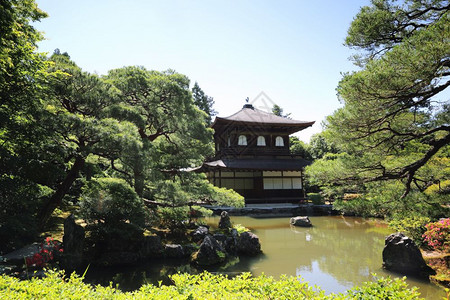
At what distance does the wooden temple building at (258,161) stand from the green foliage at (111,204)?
10.6m

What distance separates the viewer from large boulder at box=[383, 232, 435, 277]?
593 cm

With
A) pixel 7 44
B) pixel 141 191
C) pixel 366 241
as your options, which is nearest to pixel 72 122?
pixel 7 44

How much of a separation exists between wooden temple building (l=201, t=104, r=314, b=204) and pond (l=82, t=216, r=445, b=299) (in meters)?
6.99

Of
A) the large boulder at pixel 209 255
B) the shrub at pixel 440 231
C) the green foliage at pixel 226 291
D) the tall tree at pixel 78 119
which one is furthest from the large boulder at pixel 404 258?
the tall tree at pixel 78 119

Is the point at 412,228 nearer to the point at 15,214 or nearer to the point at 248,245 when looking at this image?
the point at 248,245

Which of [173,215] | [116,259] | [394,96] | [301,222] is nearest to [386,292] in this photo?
[394,96]

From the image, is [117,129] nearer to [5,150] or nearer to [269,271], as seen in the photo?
[5,150]

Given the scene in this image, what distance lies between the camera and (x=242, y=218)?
15.4 meters

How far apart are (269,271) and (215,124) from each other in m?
14.9

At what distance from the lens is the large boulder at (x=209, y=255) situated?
7051 millimetres

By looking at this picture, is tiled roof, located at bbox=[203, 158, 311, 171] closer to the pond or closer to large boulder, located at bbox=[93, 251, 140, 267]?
the pond

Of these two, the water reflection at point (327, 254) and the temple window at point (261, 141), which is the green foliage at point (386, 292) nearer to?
the water reflection at point (327, 254)

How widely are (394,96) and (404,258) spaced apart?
400cm

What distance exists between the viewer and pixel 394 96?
458 cm
